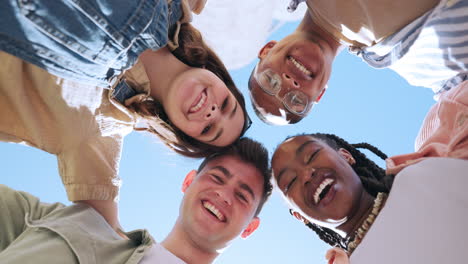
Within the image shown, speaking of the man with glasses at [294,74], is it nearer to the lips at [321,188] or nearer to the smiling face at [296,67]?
the smiling face at [296,67]

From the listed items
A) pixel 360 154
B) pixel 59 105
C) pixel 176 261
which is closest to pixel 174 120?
pixel 59 105

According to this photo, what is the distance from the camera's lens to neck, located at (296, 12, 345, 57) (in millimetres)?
1828

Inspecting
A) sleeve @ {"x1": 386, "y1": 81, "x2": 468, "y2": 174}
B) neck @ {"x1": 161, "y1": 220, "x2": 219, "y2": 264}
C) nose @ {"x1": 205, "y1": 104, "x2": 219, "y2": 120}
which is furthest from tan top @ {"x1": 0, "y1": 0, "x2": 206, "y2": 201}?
sleeve @ {"x1": 386, "y1": 81, "x2": 468, "y2": 174}

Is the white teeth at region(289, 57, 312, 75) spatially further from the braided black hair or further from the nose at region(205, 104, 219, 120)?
the nose at region(205, 104, 219, 120)

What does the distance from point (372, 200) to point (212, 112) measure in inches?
28.4

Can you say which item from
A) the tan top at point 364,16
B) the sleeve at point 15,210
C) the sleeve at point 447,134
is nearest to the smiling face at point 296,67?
the tan top at point 364,16

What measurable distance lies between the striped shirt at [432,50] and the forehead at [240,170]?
0.73m

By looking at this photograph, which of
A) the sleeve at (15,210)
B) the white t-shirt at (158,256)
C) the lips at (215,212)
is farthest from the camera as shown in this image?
the lips at (215,212)

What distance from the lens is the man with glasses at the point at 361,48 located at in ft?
4.91

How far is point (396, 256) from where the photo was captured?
1.13 m

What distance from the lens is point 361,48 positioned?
5.79 ft

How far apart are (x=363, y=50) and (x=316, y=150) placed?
52 cm

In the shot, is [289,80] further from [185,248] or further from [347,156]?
[185,248]

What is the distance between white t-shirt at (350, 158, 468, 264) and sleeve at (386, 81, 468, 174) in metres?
0.08
